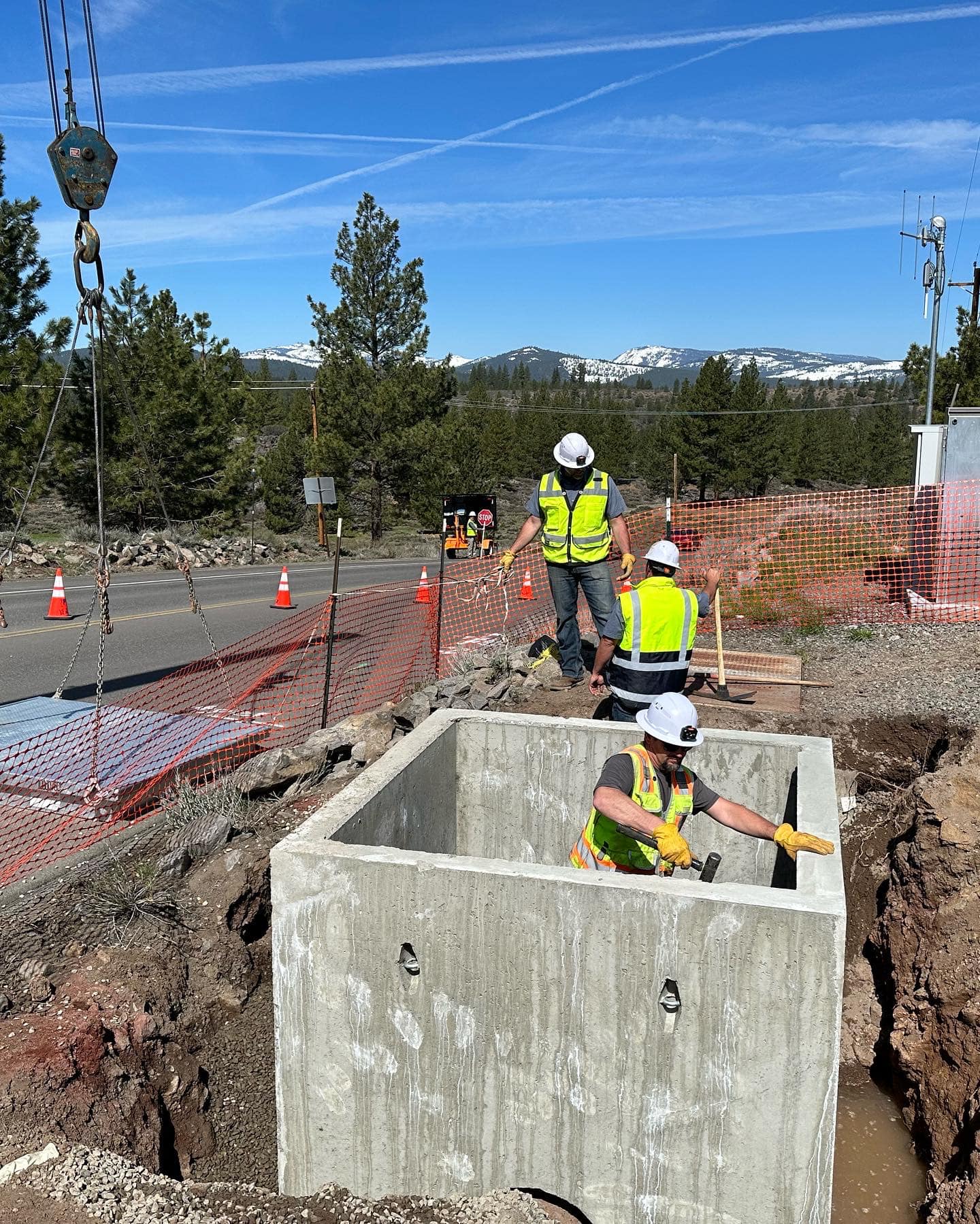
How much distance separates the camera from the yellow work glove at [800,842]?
3789 millimetres

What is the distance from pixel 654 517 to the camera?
16.7 metres

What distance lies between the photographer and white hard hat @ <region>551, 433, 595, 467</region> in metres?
6.85

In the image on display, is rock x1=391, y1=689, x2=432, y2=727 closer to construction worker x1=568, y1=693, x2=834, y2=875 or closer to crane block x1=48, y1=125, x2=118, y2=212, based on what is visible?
construction worker x1=568, y1=693, x2=834, y2=875

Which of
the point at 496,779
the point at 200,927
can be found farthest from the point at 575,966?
the point at 200,927

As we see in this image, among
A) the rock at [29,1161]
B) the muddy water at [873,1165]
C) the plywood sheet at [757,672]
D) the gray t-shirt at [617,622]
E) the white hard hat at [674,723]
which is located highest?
the gray t-shirt at [617,622]

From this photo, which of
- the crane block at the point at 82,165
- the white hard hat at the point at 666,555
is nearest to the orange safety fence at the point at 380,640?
the white hard hat at the point at 666,555

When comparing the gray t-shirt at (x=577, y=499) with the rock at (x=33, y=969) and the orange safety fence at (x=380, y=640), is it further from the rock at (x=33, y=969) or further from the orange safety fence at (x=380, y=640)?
the rock at (x=33, y=969)

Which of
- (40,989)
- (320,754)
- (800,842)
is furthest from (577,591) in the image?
(40,989)

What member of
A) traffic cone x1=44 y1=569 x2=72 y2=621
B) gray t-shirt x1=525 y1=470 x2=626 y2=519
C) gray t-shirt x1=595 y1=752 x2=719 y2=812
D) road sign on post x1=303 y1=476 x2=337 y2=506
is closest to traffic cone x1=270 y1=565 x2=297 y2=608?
traffic cone x1=44 y1=569 x2=72 y2=621

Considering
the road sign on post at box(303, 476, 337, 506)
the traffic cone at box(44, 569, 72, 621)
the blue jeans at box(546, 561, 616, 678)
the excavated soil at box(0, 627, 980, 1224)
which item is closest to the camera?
the excavated soil at box(0, 627, 980, 1224)

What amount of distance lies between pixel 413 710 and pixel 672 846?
4.27 m

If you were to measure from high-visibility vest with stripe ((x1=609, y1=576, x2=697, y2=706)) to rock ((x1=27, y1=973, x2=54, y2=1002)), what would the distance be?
10.3 ft

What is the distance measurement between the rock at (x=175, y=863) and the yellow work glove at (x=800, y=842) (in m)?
3.36

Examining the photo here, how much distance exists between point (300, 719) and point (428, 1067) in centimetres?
538
